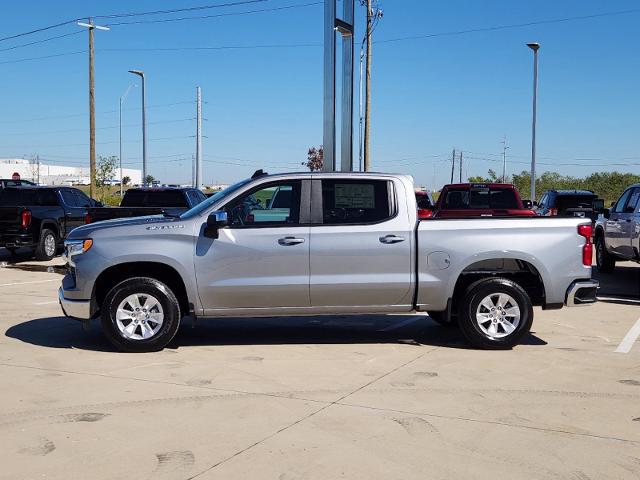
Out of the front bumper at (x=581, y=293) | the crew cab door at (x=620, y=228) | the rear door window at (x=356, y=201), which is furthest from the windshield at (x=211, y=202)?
the crew cab door at (x=620, y=228)

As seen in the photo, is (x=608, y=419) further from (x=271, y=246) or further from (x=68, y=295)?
(x=68, y=295)

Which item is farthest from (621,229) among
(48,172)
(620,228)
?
(48,172)

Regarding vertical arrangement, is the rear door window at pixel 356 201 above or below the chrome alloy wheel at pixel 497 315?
Result: above

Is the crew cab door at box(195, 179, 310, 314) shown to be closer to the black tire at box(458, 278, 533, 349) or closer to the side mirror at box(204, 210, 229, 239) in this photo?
the side mirror at box(204, 210, 229, 239)

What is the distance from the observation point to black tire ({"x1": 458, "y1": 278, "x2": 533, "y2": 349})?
8.13 m

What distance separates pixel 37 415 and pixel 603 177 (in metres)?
64.9

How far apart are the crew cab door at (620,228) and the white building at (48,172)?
115576 millimetres

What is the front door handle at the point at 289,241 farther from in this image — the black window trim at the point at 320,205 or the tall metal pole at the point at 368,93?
the tall metal pole at the point at 368,93

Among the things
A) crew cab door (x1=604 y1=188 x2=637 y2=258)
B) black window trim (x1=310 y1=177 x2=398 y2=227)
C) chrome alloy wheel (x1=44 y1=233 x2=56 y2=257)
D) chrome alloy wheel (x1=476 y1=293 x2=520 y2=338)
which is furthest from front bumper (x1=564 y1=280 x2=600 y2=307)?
chrome alloy wheel (x1=44 y1=233 x2=56 y2=257)

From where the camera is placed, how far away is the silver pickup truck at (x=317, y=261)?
Result: 7.93m

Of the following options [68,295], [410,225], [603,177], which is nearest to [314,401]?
[410,225]

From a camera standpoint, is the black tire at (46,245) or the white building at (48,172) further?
the white building at (48,172)

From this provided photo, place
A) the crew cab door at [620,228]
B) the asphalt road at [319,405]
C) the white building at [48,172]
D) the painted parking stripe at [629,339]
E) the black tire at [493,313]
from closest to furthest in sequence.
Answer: the asphalt road at [319,405], the black tire at [493,313], the painted parking stripe at [629,339], the crew cab door at [620,228], the white building at [48,172]

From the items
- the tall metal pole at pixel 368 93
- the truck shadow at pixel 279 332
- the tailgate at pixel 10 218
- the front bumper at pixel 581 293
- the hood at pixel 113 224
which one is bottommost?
the truck shadow at pixel 279 332
